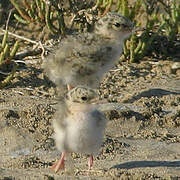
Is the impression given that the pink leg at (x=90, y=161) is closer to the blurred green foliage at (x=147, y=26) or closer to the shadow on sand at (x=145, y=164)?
the shadow on sand at (x=145, y=164)

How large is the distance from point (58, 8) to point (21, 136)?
2937mm

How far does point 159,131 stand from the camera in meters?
5.85

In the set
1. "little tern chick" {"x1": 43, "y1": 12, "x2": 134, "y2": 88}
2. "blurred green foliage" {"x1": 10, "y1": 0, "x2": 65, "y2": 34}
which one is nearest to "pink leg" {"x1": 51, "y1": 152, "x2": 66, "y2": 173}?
"little tern chick" {"x1": 43, "y1": 12, "x2": 134, "y2": 88}

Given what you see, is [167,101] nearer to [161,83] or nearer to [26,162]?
[161,83]

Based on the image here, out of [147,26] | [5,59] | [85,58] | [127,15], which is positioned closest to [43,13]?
[5,59]

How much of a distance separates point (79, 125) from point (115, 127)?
1.48 m

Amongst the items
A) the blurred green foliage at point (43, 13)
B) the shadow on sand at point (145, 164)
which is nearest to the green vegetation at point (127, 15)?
the blurred green foliage at point (43, 13)

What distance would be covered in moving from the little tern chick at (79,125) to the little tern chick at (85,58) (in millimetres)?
761

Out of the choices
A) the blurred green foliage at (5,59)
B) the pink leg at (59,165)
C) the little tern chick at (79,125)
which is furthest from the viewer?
the blurred green foliage at (5,59)

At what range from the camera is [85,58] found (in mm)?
5406

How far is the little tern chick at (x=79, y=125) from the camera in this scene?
449 centimetres

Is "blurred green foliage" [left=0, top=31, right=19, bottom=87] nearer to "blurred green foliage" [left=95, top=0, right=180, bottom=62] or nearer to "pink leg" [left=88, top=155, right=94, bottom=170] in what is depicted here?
"blurred green foliage" [left=95, top=0, right=180, bottom=62]

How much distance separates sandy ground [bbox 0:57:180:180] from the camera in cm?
465

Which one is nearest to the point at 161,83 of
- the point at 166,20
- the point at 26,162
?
the point at 166,20
